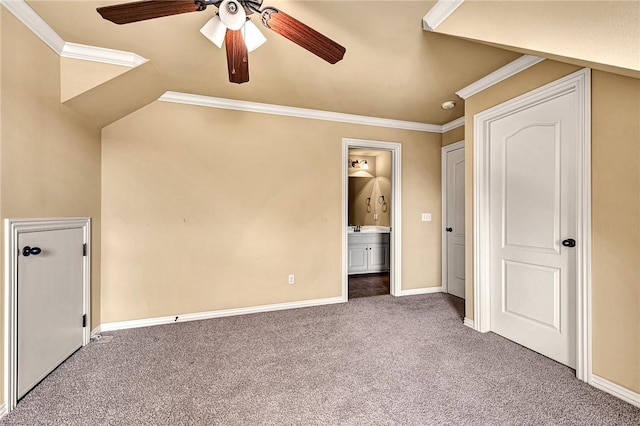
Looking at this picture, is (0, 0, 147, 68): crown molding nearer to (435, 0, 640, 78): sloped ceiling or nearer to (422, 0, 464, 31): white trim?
(422, 0, 464, 31): white trim

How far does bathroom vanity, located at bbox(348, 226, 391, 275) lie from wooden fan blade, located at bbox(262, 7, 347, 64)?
3.81 meters

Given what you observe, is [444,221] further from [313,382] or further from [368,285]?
[313,382]

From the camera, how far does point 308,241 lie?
11.9 ft

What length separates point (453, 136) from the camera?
4.08m

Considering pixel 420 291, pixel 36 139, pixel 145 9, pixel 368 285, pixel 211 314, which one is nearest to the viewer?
pixel 145 9

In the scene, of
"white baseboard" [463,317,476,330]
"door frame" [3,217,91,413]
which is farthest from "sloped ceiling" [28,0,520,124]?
"white baseboard" [463,317,476,330]

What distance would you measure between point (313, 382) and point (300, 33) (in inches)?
84.3

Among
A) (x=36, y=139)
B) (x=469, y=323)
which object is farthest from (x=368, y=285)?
(x=36, y=139)

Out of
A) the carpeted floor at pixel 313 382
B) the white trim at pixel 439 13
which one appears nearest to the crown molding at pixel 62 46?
the white trim at pixel 439 13

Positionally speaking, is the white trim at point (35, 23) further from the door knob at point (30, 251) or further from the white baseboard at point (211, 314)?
the white baseboard at point (211, 314)

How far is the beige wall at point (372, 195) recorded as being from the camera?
19.2 feet

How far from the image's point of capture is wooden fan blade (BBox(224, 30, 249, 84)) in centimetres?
168

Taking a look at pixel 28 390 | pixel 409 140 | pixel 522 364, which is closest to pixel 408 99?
pixel 409 140

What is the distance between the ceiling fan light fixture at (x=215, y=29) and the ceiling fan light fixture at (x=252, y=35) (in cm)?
13
